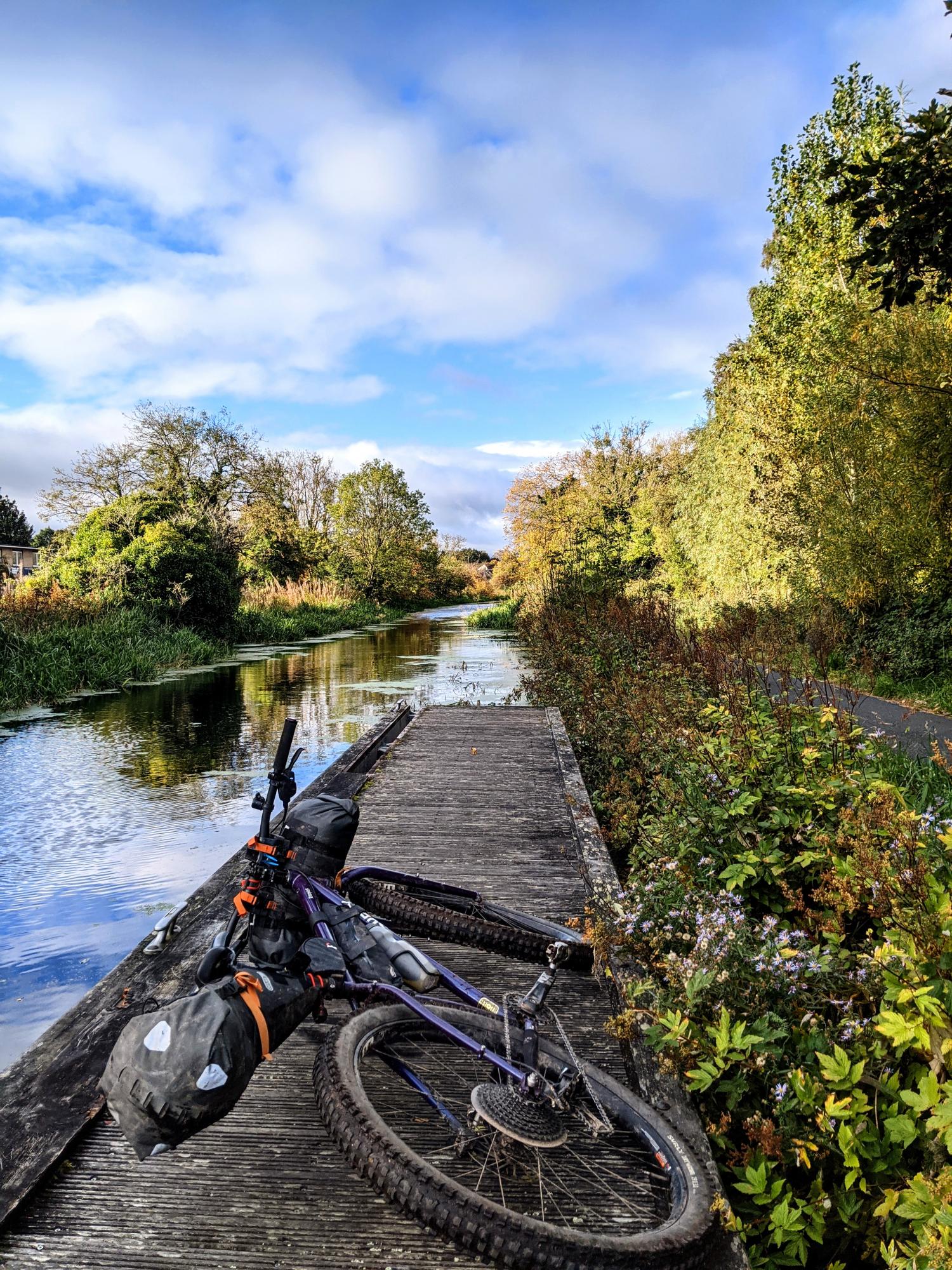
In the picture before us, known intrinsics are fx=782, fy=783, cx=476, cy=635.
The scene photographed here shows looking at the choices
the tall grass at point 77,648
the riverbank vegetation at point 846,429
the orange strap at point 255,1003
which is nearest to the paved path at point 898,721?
the riverbank vegetation at point 846,429

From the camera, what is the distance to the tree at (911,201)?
519 centimetres

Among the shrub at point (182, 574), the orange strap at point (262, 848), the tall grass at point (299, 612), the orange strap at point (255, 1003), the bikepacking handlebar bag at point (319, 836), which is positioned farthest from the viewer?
the tall grass at point (299, 612)

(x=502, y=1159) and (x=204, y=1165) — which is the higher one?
(x=502, y=1159)

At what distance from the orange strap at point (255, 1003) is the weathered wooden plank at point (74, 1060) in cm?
70

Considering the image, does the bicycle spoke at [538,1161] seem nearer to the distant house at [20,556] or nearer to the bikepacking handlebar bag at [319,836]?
the bikepacking handlebar bag at [319,836]

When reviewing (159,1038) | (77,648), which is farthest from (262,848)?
(77,648)

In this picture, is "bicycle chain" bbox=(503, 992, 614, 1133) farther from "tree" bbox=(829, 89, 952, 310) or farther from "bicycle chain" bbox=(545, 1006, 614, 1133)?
"tree" bbox=(829, 89, 952, 310)

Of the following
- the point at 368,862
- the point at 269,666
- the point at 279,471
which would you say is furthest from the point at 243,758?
the point at 279,471

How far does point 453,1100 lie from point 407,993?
35 cm

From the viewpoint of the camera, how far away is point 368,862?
4609 mm

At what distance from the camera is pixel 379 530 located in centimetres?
5009

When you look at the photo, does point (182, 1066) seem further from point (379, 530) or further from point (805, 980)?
point (379, 530)

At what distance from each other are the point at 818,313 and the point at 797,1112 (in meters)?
15.0

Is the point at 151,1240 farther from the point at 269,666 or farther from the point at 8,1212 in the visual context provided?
the point at 269,666
